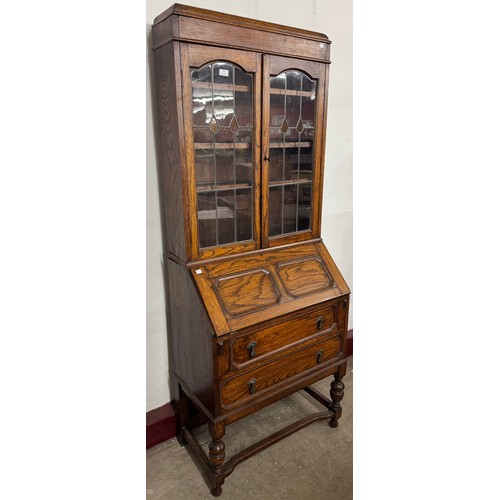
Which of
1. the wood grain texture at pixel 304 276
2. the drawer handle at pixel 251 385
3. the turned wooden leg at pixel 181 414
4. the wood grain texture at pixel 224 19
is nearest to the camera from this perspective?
the wood grain texture at pixel 224 19

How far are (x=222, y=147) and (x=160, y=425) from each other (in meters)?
1.47

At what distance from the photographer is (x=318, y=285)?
6.66 ft

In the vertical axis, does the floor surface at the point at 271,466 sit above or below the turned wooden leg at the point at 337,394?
below

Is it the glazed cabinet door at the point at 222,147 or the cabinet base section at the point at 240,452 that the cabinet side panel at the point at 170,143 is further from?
the cabinet base section at the point at 240,452

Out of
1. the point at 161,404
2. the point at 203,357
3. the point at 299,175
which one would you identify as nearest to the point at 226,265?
the point at 203,357

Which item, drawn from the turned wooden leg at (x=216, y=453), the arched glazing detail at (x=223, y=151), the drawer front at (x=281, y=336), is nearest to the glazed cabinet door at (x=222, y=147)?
the arched glazing detail at (x=223, y=151)

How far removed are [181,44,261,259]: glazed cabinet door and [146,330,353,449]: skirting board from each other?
970mm

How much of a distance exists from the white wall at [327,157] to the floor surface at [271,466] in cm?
32

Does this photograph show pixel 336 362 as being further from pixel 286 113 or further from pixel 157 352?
pixel 286 113

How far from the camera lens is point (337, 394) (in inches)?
89.1

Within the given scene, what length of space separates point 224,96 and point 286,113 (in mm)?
342

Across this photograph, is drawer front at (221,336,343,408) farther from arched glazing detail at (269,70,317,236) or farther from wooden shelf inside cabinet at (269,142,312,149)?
wooden shelf inside cabinet at (269,142,312,149)

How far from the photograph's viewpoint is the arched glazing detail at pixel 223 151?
5.37 ft

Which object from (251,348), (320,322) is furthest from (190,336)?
(320,322)
